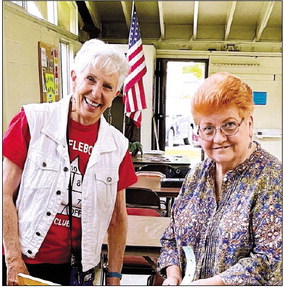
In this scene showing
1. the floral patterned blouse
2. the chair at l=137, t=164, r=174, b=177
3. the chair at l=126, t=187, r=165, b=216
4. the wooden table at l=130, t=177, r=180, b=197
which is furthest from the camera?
the chair at l=137, t=164, r=174, b=177

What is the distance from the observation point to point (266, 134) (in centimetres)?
84

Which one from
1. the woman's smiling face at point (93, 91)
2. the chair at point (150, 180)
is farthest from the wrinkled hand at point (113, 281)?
the chair at point (150, 180)

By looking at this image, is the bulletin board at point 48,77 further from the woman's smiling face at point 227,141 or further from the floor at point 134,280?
the floor at point 134,280

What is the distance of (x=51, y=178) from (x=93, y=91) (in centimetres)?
21

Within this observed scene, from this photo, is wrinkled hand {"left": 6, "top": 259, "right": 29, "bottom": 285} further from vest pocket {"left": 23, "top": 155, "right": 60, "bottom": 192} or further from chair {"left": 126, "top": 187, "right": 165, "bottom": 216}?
chair {"left": 126, "top": 187, "right": 165, "bottom": 216}

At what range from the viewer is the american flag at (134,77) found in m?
0.93

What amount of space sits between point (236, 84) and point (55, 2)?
46 centimetres

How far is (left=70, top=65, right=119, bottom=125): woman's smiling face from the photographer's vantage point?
0.77m

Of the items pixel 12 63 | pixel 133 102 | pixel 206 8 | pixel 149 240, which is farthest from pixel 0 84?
pixel 149 240

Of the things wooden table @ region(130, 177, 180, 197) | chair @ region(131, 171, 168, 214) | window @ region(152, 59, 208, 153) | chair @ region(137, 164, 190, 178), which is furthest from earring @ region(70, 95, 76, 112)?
chair @ region(137, 164, 190, 178)

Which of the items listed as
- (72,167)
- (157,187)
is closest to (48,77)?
(72,167)

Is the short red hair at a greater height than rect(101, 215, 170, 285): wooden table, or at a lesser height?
greater

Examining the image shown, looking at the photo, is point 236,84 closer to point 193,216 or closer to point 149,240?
point 193,216

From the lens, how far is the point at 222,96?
0.70 metres
